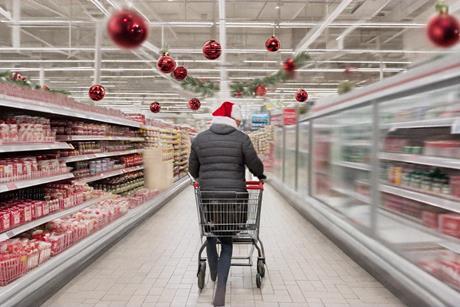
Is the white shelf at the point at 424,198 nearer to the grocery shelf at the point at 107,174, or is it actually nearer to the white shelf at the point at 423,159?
the white shelf at the point at 423,159

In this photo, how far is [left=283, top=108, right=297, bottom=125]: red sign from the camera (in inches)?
352

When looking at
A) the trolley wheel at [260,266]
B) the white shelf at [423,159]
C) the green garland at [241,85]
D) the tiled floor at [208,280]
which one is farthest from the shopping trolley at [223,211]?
the green garland at [241,85]

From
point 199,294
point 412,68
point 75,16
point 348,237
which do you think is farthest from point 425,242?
point 75,16

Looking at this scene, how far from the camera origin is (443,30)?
340 centimetres

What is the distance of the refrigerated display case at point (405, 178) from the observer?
302 cm

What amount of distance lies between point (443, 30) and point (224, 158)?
2.15 m

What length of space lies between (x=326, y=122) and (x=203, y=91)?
3459 mm

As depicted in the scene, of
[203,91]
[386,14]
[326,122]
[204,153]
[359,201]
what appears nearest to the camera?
[204,153]

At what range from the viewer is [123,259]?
4.38m

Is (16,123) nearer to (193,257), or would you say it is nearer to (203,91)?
(193,257)

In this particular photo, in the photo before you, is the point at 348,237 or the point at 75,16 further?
the point at 75,16

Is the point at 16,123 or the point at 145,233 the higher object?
the point at 16,123

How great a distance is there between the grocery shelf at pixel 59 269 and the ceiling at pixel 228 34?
3.49 m

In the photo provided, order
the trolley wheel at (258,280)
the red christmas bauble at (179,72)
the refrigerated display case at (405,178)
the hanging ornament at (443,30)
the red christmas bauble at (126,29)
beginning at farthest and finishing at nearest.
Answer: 1. the red christmas bauble at (179,72)
2. the trolley wheel at (258,280)
3. the hanging ornament at (443,30)
4. the refrigerated display case at (405,178)
5. the red christmas bauble at (126,29)
